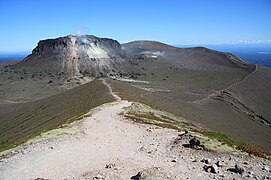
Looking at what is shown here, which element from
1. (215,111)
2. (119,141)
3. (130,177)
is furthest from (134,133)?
(215,111)

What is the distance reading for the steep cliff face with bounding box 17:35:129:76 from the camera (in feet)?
402

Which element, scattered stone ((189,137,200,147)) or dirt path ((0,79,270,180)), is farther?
scattered stone ((189,137,200,147))

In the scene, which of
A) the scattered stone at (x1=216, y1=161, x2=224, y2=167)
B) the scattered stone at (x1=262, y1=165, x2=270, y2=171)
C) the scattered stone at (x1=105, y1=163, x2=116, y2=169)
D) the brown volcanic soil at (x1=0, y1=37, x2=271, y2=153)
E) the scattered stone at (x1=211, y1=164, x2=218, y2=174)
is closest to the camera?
the scattered stone at (x1=211, y1=164, x2=218, y2=174)

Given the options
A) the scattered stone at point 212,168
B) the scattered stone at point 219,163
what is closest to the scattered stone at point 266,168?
the scattered stone at point 219,163

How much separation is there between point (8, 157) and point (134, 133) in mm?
10780

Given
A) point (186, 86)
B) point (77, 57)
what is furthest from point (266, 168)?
point (77, 57)

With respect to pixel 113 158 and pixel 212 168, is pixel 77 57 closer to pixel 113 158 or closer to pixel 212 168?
pixel 113 158

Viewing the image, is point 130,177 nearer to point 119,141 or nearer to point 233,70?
point 119,141

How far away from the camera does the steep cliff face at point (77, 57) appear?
12262cm

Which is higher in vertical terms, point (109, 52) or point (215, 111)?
point (109, 52)

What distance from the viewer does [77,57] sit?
131 meters

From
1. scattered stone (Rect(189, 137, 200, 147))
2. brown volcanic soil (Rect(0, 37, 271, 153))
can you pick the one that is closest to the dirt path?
scattered stone (Rect(189, 137, 200, 147))

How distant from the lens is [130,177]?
54.3ft

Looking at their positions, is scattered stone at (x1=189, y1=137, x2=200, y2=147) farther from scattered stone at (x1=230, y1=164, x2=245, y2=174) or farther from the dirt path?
scattered stone at (x1=230, y1=164, x2=245, y2=174)
